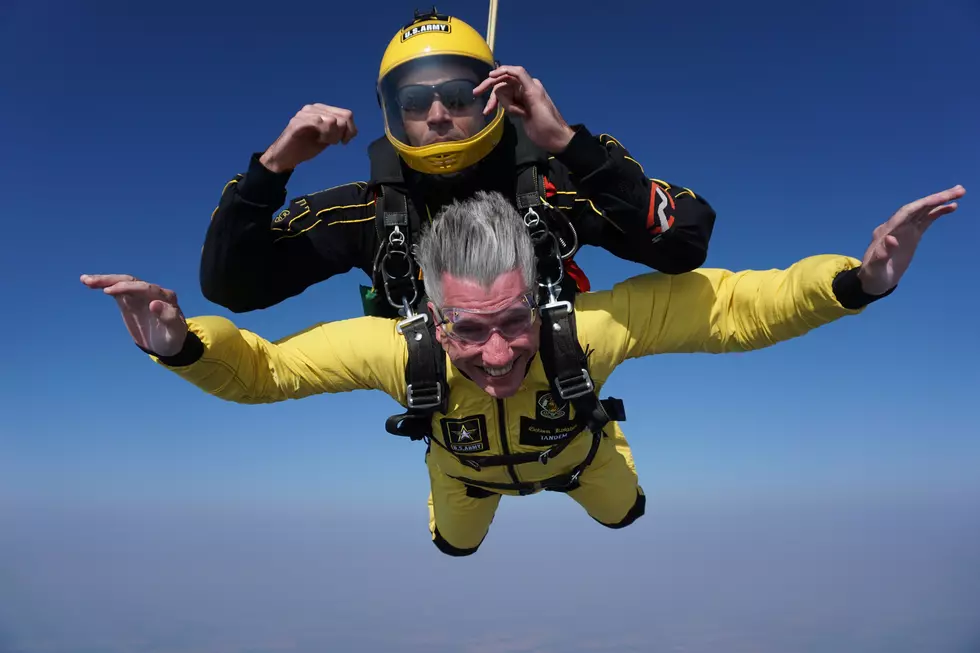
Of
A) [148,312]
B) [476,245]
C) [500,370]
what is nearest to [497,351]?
[500,370]

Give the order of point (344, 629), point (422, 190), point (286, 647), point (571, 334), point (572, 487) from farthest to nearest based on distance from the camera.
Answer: point (344, 629) < point (286, 647) < point (572, 487) < point (422, 190) < point (571, 334)

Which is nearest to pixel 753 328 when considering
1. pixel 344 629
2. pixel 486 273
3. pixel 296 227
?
pixel 486 273

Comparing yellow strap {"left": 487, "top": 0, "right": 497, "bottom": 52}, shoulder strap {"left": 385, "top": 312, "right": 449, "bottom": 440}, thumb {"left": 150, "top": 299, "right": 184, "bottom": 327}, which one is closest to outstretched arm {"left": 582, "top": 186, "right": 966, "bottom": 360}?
shoulder strap {"left": 385, "top": 312, "right": 449, "bottom": 440}

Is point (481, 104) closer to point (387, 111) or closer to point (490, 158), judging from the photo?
point (490, 158)

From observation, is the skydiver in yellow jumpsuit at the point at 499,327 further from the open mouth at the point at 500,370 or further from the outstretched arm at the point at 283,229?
the outstretched arm at the point at 283,229

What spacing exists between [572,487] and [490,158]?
2.14 meters

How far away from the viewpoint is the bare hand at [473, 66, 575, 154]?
2.33 metres

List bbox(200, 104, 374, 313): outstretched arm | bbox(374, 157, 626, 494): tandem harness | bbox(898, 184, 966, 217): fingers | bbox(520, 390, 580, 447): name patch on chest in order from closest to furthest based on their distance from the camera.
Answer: bbox(898, 184, 966, 217): fingers → bbox(200, 104, 374, 313): outstretched arm → bbox(374, 157, 626, 494): tandem harness → bbox(520, 390, 580, 447): name patch on chest

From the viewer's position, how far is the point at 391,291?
274 cm

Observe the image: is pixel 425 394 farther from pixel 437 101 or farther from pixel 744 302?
pixel 744 302

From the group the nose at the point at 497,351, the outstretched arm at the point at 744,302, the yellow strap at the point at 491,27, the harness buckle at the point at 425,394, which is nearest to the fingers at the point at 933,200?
the outstretched arm at the point at 744,302

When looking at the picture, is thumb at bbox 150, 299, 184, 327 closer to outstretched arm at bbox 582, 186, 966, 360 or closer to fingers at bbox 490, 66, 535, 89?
fingers at bbox 490, 66, 535, 89

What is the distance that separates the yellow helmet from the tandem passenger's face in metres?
0.56

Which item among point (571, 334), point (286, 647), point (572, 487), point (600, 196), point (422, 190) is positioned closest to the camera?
point (600, 196)
